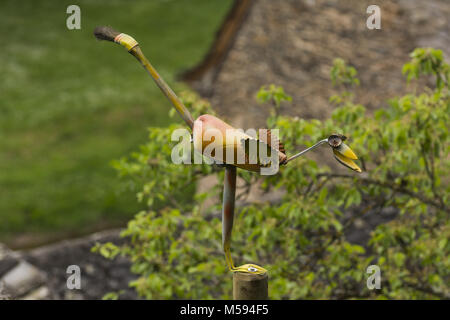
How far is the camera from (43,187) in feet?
33.2

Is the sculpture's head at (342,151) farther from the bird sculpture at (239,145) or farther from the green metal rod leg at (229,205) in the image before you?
the green metal rod leg at (229,205)

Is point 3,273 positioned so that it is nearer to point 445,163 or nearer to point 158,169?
point 158,169

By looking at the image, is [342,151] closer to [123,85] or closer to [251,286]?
[251,286]

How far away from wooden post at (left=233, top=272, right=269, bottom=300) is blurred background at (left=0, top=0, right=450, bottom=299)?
220 cm

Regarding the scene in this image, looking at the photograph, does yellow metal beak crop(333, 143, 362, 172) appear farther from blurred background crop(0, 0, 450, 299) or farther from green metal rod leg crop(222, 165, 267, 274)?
blurred background crop(0, 0, 450, 299)

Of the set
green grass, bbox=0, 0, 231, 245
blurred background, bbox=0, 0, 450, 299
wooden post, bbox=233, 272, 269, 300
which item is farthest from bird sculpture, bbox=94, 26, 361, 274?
green grass, bbox=0, 0, 231, 245

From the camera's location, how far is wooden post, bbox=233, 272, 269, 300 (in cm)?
260

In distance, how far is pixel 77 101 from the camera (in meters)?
12.6

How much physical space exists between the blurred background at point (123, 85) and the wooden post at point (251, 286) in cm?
220

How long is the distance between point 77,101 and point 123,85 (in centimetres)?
116

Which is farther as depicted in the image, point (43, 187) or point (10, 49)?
point (10, 49)

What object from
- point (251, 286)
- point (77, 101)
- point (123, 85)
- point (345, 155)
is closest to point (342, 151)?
point (345, 155)
